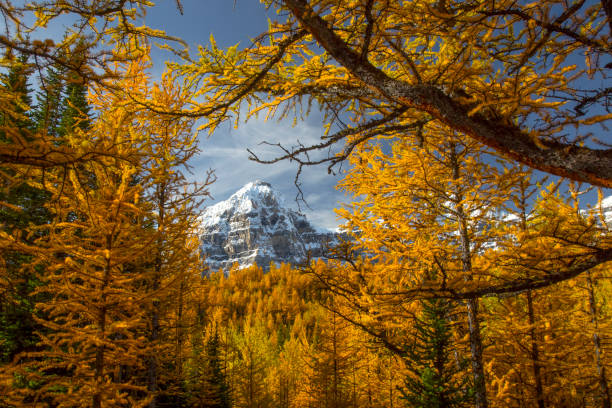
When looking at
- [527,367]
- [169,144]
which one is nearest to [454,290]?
[527,367]

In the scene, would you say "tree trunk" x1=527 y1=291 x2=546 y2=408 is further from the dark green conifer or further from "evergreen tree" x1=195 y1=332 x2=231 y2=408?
"evergreen tree" x1=195 y1=332 x2=231 y2=408

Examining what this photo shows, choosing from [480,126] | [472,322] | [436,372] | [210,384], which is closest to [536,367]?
[436,372]

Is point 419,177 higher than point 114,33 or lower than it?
lower

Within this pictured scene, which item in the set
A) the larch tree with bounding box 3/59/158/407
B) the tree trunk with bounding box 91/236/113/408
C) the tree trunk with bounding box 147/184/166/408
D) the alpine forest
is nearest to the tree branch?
the alpine forest

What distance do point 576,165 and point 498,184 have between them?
3.54 metres

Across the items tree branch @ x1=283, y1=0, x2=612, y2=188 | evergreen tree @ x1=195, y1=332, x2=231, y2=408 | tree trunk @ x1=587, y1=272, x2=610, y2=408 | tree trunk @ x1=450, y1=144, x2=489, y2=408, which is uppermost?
tree branch @ x1=283, y1=0, x2=612, y2=188

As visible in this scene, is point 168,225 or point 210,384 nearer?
point 168,225

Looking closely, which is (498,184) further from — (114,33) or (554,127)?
(114,33)

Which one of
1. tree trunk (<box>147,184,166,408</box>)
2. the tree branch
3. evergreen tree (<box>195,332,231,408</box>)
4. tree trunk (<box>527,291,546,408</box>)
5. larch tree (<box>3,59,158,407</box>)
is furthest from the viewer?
evergreen tree (<box>195,332,231,408</box>)

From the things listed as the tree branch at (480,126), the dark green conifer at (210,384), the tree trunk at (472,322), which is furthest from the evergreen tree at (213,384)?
the tree branch at (480,126)

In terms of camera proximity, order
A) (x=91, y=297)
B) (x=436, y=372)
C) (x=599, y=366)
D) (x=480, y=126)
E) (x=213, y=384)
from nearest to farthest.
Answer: (x=480, y=126)
(x=91, y=297)
(x=436, y=372)
(x=599, y=366)
(x=213, y=384)

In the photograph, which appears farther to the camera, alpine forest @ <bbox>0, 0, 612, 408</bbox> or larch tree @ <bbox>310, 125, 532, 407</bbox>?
larch tree @ <bbox>310, 125, 532, 407</bbox>

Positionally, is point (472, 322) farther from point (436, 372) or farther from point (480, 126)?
point (480, 126)

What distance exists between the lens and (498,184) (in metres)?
4.83
